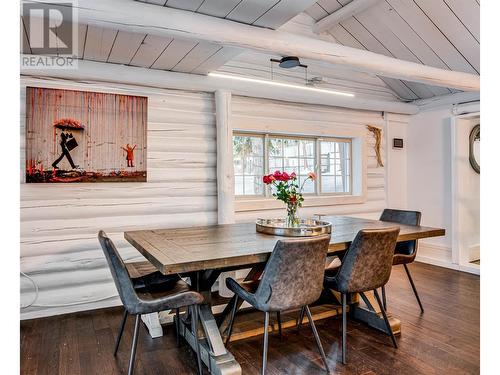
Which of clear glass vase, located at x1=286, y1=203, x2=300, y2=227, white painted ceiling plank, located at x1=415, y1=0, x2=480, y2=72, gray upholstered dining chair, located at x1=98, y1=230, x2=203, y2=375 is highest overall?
white painted ceiling plank, located at x1=415, y1=0, x2=480, y2=72

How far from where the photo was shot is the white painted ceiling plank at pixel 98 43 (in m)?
2.70

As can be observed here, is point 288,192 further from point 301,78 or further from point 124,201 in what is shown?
point 301,78

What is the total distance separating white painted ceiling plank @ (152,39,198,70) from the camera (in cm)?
295

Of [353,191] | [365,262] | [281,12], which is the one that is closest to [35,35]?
[281,12]

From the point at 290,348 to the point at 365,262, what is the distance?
0.87m

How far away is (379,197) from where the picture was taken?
216 inches

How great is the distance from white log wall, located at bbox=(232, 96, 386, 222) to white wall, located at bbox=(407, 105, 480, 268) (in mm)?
520

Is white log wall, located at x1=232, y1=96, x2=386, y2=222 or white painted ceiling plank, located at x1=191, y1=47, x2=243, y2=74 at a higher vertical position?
white painted ceiling plank, located at x1=191, y1=47, x2=243, y2=74

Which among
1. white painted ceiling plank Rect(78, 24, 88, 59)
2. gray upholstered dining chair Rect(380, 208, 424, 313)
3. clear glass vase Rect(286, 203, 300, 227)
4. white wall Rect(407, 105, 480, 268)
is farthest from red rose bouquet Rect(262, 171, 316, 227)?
white wall Rect(407, 105, 480, 268)

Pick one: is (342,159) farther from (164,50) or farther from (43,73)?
(43,73)

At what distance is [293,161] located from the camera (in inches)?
194

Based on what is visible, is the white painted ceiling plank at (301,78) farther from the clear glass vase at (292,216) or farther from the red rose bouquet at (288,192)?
the clear glass vase at (292,216)

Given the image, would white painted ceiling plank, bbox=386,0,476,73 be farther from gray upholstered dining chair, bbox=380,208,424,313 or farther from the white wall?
gray upholstered dining chair, bbox=380,208,424,313

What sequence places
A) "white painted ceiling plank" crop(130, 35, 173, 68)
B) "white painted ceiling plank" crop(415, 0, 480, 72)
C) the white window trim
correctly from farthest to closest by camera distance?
the white window trim
"white painted ceiling plank" crop(415, 0, 480, 72)
"white painted ceiling plank" crop(130, 35, 173, 68)
